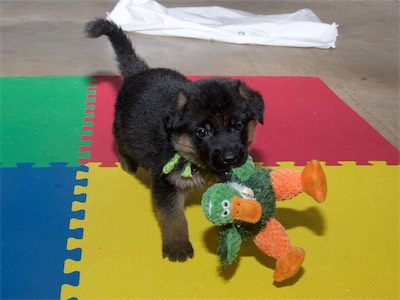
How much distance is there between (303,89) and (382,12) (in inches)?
142

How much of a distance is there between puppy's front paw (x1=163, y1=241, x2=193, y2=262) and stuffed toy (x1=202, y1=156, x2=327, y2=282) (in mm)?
482

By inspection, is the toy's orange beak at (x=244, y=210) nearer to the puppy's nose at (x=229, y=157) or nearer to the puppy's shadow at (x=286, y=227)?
the puppy's nose at (x=229, y=157)

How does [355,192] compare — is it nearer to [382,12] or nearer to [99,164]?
[99,164]

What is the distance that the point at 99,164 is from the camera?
3.54 meters

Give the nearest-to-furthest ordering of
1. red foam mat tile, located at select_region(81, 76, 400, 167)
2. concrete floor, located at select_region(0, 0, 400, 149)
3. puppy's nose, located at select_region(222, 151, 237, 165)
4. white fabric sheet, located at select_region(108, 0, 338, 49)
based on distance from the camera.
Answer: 1. puppy's nose, located at select_region(222, 151, 237, 165)
2. red foam mat tile, located at select_region(81, 76, 400, 167)
3. concrete floor, located at select_region(0, 0, 400, 149)
4. white fabric sheet, located at select_region(108, 0, 338, 49)

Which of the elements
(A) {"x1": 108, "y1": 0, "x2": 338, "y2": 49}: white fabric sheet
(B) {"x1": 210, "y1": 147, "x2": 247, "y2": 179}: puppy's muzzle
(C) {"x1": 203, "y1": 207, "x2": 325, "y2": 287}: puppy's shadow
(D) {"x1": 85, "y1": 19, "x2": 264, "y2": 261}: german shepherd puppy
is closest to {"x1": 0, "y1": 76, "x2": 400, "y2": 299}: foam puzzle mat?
(C) {"x1": 203, "y1": 207, "x2": 325, "y2": 287}: puppy's shadow

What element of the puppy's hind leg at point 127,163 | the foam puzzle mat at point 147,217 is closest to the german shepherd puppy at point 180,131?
the puppy's hind leg at point 127,163

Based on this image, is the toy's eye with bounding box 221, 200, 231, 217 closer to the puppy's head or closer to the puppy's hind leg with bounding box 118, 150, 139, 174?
the puppy's head

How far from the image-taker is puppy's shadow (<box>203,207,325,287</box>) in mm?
2590

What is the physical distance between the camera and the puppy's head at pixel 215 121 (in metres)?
2.38

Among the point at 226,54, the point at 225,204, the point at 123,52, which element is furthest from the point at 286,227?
the point at 226,54

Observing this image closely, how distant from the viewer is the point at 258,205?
2047 millimetres

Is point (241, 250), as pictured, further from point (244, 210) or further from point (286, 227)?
point (244, 210)

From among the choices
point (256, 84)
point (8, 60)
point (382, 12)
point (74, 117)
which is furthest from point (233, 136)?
point (382, 12)
